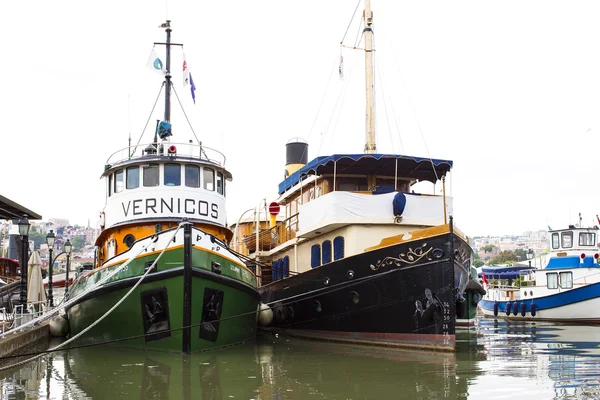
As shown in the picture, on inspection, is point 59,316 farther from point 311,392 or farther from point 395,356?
point 311,392

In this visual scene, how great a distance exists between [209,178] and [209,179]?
0.09 feet

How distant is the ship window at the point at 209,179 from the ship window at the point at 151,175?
1.35 m

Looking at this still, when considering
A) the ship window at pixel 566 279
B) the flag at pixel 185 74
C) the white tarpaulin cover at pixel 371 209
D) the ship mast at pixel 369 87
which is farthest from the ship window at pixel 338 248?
the ship window at pixel 566 279

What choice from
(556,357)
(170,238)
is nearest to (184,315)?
(170,238)

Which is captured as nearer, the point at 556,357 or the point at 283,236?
the point at 556,357

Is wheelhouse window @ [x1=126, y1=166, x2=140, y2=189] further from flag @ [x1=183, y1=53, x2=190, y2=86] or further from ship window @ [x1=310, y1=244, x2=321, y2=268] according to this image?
ship window @ [x1=310, y1=244, x2=321, y2=268]

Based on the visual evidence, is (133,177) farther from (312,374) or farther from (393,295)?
(312,374)

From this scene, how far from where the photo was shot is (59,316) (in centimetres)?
1867

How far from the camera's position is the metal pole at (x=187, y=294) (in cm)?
1359

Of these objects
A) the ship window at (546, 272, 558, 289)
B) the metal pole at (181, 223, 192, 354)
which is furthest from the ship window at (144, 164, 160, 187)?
the ship window at (546, 272, 558, 289)

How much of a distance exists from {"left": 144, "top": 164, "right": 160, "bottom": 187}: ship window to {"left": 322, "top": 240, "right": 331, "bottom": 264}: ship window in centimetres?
505

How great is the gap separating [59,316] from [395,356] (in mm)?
10347

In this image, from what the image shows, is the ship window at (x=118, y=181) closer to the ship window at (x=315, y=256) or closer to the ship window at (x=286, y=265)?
the ship window at (x=315, y=256)

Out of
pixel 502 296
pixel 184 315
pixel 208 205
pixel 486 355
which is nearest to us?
pixel 184 315
